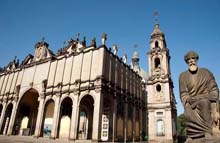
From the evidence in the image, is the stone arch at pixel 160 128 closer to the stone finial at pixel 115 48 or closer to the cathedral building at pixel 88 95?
the cathedral building at pixel 88 95

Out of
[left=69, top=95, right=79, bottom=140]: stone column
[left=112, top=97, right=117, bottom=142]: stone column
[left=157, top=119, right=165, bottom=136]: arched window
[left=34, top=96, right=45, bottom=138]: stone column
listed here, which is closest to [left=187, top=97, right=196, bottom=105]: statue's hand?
[left=69, top=95, right=79, bottom=140]: stone column

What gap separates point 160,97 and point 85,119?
13.3 meters

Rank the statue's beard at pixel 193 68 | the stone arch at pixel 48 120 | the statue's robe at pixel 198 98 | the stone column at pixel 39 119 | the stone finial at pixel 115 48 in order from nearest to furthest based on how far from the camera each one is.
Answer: the statue's robe at pixel 198 98 → the statue's beard at pixel 193 68 → the stone column at pixel 39 119 → the stone arch at pixel 48 120 → the stone finial at pixel 115 48

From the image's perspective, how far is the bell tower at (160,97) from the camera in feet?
83.9

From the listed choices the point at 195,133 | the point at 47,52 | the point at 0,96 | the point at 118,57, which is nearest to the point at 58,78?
the point at 47,52

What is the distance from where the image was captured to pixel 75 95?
24.9m

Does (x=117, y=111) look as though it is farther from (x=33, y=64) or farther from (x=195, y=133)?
(x=195, y=133)

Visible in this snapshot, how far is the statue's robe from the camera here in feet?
14.5

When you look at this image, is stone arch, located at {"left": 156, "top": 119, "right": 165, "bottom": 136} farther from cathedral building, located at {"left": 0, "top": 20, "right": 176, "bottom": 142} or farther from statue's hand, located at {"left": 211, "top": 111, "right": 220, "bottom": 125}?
statue's hand, located at {"left": 211, "top": 111, "right": 220, "bottom": 125}

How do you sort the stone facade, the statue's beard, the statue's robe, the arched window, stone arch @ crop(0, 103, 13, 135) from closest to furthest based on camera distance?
1. the statue's robe
2. the statue's beard
3. the stone facade
4. the arched window
5. stone arch @ crop(0, 103, 13, 135)

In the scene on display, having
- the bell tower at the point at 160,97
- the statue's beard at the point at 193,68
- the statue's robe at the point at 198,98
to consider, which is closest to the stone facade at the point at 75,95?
the bell tower at the point at 160,97

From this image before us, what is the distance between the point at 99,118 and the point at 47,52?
67.4 ft

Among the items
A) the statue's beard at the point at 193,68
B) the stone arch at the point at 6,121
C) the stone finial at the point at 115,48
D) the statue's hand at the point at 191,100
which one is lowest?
the stone arch at the point at 6,121

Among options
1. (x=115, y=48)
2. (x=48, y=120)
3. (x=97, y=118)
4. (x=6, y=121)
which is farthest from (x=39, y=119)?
(x=115, y=48)
